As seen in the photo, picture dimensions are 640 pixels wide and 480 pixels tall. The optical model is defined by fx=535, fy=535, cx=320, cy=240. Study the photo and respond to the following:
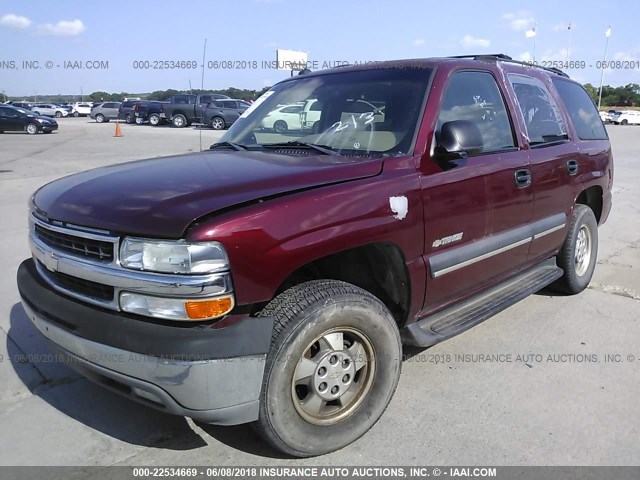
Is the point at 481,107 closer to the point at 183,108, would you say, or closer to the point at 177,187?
the point at 177,187

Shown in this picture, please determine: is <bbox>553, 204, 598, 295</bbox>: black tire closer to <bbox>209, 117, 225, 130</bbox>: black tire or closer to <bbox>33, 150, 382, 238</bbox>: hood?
<bbox>33, 150, 382, 238</bbox>: hood

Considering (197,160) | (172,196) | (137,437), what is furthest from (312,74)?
(137,437)

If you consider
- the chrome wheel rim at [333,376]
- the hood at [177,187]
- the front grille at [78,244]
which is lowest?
the chrome wheel rim at [333,376]

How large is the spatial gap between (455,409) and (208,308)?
1.64m

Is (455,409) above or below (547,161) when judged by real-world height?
below

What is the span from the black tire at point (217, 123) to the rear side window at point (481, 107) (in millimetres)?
25065

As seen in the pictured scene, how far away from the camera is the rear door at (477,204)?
9.89 ft

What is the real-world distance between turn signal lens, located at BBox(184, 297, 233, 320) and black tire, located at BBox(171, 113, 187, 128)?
31295 millimetres

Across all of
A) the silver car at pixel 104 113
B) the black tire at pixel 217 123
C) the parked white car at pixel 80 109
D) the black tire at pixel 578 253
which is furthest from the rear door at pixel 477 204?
the parked white car at pixel 80 109

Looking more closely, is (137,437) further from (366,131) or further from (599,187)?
(599,187)

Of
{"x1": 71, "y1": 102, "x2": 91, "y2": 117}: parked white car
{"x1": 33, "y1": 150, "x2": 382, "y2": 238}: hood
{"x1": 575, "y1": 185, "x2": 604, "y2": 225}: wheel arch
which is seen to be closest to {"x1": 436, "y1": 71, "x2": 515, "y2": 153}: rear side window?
{"x1": 33, "y1": 150, "x2": 382, "y2": 238}: hood

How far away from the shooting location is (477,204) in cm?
324

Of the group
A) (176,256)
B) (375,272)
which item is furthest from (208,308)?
(375,272)

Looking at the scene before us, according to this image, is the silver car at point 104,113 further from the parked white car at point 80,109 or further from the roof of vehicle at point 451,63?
the roof of vehicle at point 451,63
